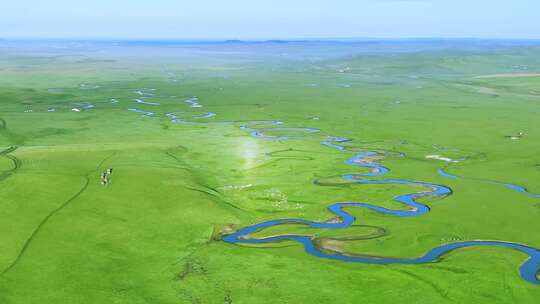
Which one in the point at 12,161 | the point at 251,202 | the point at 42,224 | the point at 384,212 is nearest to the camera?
the point at 42,224

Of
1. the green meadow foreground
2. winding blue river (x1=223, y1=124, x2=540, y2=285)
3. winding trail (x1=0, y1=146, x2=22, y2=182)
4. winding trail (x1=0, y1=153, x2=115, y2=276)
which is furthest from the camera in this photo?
winding trail (x1=0, y1=146, x2=22, y2=182)

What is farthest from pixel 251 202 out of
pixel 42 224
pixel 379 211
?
pixel 42 224

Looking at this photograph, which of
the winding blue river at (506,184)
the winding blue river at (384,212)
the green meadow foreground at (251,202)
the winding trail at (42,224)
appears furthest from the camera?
the winding blue river at (506,184)

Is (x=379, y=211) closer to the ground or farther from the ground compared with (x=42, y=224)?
closer to the ground

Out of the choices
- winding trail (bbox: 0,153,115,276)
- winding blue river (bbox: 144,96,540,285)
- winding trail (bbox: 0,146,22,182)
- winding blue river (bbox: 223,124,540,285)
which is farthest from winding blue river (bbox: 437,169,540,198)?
winding trail (bbox: 0,146,22,182)

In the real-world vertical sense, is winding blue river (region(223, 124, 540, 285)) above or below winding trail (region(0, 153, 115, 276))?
below

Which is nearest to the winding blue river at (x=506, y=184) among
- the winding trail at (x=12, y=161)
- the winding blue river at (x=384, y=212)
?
the winding blue river at (x=384, y=212)

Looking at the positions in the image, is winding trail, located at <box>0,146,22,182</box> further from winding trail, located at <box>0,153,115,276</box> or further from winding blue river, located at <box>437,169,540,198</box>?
winding blue river, located at <box>437,169,540,198</box>

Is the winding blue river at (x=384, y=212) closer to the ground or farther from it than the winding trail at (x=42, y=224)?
closer to the ground

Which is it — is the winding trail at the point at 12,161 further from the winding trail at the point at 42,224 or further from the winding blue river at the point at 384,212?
the winding blue river at the point at 384,212

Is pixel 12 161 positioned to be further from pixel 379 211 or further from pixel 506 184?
pixel 506 184
